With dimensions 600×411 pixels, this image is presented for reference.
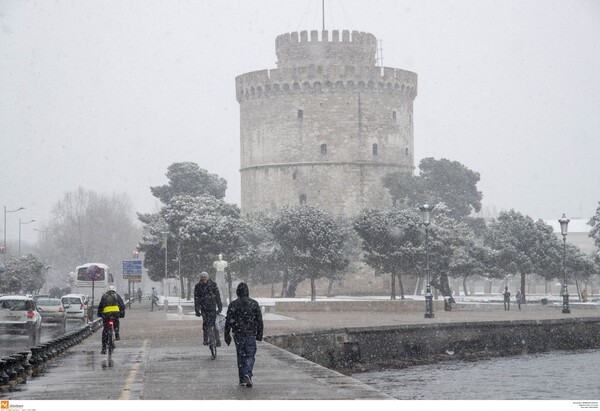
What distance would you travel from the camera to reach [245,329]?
1316cm

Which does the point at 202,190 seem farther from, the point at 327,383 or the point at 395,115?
the point at 327,383

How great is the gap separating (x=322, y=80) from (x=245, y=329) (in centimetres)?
6431

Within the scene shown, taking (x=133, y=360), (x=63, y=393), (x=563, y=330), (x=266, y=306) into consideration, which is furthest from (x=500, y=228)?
(x=63, y=393)

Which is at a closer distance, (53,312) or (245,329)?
(245,329)

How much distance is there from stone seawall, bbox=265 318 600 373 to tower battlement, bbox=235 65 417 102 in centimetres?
4421

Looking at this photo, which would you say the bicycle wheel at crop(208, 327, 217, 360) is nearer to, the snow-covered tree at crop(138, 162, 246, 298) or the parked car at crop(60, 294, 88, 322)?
the parked car at crop(60, 294, 88, 322)

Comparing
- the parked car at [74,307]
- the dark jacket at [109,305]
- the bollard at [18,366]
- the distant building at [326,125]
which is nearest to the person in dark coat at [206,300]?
the dark jacket at [109,305]

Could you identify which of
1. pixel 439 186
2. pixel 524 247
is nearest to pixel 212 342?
pixel 524 247

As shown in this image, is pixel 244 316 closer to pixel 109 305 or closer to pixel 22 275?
pixel 109 305

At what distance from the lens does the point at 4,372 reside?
1402 centimetres

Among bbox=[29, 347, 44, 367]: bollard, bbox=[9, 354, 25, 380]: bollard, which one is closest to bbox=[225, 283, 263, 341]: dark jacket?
bbox=[9, 354, 25, 380]: bollard

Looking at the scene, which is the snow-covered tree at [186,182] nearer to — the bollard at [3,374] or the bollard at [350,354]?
the bollard at [350,354]

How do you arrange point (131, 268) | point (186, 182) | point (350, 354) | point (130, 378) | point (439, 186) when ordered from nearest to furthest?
point (130, 378)
point (350, 354)
point (131, 268)
point (186, 182)
point (439, 186)

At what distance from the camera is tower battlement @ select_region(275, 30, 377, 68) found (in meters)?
77.2
